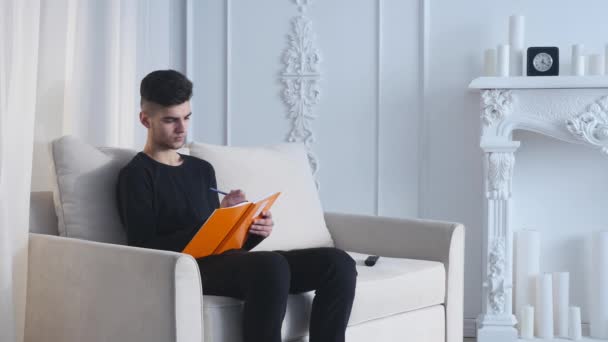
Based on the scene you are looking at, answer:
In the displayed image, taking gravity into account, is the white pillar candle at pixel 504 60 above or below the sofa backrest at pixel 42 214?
above

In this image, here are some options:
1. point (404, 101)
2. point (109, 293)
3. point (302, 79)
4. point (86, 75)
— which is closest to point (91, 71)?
point (86, 75)

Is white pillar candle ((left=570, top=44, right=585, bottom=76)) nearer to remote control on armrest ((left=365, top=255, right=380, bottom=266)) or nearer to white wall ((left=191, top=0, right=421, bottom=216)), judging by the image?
white wall ((left=191, top=0, right=421, bottom=216))

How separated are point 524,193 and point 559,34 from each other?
72 cm

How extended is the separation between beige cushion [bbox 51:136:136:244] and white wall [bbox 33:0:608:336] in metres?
1.34

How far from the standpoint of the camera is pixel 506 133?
3594mm

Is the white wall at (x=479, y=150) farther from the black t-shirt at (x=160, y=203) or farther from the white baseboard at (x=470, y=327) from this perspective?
the black t-shirt at (x=160, y=203)

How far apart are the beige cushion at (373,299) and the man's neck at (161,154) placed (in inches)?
19.6

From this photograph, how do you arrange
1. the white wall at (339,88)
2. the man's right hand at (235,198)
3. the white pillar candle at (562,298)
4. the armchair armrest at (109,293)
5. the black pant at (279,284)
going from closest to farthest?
1. the armchair armrest at (109,293)
2. the black pant at (279,284)
3. the man's right hand at (235,198)
4. the white pillar candle at (562,298)
5. the white wall at (339,88)

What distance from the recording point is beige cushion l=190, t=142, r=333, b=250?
110 inches

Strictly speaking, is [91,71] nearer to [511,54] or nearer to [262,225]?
[262,225]

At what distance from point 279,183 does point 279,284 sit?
91 centimetres

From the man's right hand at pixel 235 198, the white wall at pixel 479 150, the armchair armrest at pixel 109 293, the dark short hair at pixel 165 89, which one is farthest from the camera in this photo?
the white wall at pixel 479 150

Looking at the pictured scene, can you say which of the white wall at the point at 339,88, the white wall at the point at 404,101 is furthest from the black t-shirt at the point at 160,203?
the white wall at the point at 339,88

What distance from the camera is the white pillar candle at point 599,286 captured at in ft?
11.9
